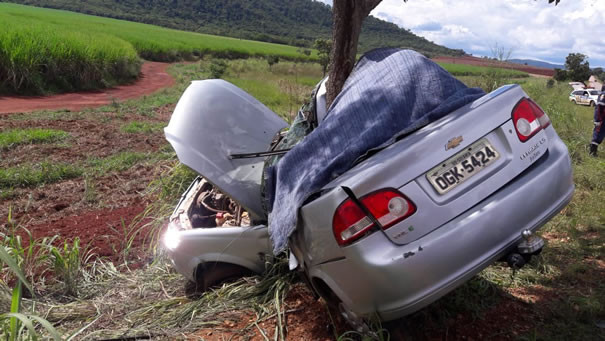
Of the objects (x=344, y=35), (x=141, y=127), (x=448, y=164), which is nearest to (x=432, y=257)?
(x=448, y=164)

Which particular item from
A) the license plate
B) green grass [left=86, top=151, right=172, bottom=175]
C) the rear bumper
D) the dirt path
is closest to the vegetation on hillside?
the rear bumper

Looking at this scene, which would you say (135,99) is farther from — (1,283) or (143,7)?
(143,7)

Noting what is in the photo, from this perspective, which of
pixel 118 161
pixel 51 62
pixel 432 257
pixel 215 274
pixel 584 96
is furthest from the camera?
pixel 584 96

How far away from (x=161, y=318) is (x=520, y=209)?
2115 millimetres

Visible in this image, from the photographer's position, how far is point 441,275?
185 cm

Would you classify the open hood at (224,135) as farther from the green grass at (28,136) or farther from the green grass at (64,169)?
the green grass at (28,136)

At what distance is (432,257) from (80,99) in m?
14.4

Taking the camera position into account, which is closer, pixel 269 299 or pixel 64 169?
pixel 269 299

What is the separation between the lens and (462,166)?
2.01 meters

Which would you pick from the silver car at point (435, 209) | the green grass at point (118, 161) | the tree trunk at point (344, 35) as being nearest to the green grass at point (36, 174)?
the green grass at point (118, 161)

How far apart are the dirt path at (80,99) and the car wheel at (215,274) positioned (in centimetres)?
1010

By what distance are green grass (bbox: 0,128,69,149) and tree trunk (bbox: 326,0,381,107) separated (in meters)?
6.49

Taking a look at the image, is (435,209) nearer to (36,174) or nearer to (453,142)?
(453,142)

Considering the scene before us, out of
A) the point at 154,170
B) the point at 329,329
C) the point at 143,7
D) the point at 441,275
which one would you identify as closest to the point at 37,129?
→ the point at 154,170
